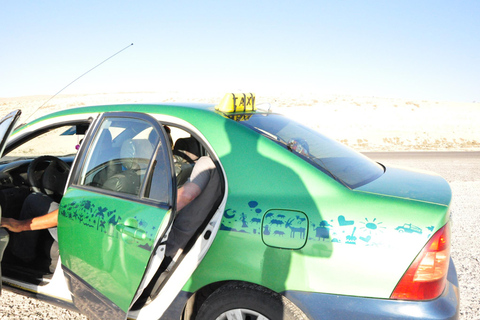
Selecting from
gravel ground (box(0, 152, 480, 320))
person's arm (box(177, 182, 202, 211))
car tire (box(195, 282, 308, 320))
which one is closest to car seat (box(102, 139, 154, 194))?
person's arm (box(177, 182, 202, 211))

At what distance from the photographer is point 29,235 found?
337 centimetres

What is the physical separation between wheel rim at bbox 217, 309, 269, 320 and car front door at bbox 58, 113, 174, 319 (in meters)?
0.51

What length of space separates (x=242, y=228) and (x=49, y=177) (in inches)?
93.7

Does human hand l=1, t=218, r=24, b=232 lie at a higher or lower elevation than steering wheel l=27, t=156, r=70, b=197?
lower

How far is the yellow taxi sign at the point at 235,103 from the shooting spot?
2617 mm

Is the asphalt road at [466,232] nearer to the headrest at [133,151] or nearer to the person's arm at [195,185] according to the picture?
the person's arm at [195,185]

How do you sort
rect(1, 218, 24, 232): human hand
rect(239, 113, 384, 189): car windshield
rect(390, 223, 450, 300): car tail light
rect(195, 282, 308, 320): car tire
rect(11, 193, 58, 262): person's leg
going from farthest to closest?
rect(11, 193, 58, 262): person's leg < rect(1, 218, 24, 232): human hand < rect(239, 113, 384, 189): car windshield < rect(195, 282, 308, 320): car tire < rect(390, 223, 450, 300): car tail light

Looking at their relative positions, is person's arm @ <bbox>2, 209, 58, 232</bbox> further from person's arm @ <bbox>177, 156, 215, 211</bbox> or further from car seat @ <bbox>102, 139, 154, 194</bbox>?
person's arm @ <bbox>177, 156, 215, 211</bbox>

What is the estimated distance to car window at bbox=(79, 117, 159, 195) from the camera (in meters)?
2.63

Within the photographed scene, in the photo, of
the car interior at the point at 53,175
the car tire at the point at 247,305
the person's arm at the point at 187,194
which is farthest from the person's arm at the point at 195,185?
the car tire at the point at 247,305

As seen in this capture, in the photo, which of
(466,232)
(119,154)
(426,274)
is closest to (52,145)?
(119,154)

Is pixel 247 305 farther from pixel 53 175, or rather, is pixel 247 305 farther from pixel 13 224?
Answer: pixel 53 175

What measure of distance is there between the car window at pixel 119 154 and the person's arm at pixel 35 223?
40 cm

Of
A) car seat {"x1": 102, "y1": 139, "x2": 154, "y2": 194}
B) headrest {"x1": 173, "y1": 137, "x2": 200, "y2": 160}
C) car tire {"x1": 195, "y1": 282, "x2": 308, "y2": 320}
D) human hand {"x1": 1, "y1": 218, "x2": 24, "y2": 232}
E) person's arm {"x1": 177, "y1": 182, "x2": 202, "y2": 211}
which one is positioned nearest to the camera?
car tire {"x1": 195, "y1": 282, "x2": 308, "y2": 320}
